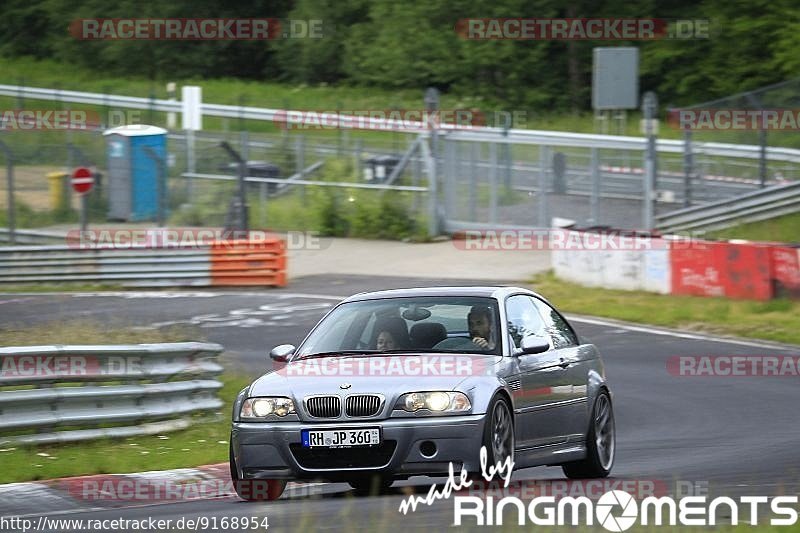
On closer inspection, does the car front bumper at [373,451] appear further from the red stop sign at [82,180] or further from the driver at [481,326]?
the red stop sign at [82,180]

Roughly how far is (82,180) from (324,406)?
20.3 m

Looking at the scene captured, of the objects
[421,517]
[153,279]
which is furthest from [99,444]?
[153,279]

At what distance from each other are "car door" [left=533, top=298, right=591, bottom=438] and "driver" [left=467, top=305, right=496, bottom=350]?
685 millimetres

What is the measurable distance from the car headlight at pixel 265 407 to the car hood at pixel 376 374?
4 centimetres

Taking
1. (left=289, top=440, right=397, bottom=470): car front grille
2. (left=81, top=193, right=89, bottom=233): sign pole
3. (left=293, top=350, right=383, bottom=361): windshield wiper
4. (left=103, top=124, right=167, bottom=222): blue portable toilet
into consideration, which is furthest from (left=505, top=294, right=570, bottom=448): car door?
(left=103, top=124, right=167, bottom=222): blue portable toilet

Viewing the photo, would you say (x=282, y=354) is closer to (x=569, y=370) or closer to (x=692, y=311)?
(x=569, y=370)

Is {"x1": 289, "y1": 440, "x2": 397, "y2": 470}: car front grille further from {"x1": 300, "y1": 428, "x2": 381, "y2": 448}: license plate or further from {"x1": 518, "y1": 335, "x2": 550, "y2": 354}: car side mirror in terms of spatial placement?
{"x1": 518, "y1": 335, "x2": 550, "y2": 354}: car side mirror

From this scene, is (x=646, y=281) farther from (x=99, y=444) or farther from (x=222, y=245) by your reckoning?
(x=99, y=444)

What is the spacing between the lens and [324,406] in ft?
28.5

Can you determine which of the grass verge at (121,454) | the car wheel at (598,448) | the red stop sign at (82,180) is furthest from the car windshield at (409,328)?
the red stop sign at (82,180)

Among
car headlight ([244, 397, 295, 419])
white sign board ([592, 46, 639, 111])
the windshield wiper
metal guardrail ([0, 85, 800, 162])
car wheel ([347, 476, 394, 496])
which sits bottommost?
car wheel ([347, 476, 394, 496])

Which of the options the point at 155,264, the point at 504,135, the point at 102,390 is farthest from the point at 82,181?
the point at 102,390

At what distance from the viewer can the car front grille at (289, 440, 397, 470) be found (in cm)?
852

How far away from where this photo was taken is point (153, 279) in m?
27.3
